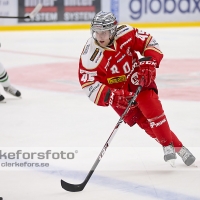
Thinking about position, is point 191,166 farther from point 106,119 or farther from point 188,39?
point 188,39

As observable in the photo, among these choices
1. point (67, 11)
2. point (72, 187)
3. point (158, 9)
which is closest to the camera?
point (72, 187)

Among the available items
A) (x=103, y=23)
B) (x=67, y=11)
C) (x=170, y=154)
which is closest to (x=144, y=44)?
(x=103, y=23)

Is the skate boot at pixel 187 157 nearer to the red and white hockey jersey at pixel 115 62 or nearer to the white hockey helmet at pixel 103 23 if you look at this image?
the red and white hockey jersey at pixel 115 62

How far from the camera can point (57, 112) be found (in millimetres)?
4715

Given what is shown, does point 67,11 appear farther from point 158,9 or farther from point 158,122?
point 158,122

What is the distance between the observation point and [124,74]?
3.27m

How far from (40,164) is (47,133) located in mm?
777

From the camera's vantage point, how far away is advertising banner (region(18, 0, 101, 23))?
10398mm

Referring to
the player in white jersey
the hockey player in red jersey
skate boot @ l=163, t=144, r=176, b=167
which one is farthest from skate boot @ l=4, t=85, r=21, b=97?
skate boot @ l=163, t=144, r=176, b=167

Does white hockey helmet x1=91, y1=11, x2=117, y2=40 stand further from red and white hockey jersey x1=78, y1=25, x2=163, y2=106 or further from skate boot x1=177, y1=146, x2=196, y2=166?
skate boot x1=177, y1=146, x2=196, y2=166

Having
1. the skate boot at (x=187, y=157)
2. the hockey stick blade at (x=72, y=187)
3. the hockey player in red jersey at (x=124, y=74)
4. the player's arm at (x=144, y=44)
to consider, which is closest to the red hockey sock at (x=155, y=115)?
the hockey player in red jersey at (x=124, y=74)

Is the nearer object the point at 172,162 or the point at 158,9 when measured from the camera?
the point at 172,162

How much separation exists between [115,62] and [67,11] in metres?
7.42

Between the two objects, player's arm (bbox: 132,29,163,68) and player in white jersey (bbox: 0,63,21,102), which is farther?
player in white jersey (bbox: 0,63,21,102)
